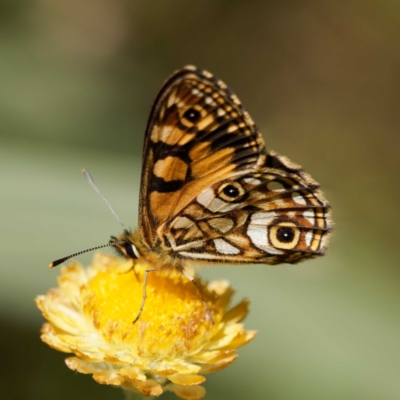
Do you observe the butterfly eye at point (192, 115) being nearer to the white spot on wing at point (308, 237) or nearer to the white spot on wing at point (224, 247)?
the white spot on wing at point (224, 247)

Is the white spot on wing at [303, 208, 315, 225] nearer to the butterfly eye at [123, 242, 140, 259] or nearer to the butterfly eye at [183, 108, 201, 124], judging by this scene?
the butterfly eye at [183, 108, 201, 124]

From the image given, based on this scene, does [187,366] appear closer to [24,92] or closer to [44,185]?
[44,185]

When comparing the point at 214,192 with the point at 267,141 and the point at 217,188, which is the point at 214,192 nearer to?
the point at 217,188

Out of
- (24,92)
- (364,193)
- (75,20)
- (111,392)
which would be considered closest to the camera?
(111,392)

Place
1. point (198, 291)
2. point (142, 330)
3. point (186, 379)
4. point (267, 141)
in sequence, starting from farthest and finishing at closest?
point (267, 141), point (198, 291), point (142, 330), point (186, 379)

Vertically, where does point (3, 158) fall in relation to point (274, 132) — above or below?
below

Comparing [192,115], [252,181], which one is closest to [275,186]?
[252,181]

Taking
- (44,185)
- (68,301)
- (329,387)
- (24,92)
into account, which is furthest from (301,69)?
(68,301)
